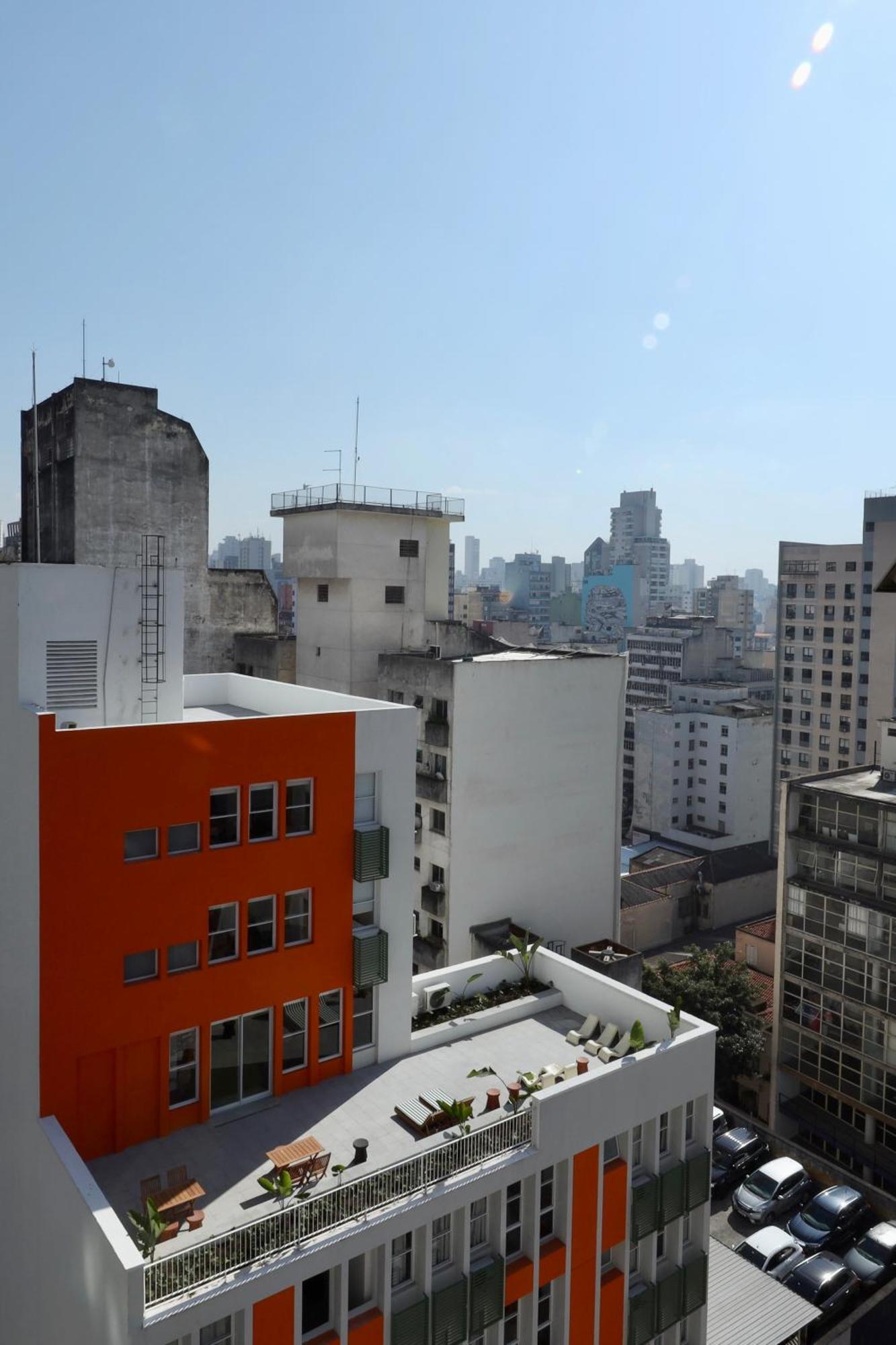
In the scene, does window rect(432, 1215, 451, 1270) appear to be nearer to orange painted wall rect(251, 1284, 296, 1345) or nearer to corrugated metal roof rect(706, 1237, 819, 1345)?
orange painted wall rect(251, 1284, 296, 1345)

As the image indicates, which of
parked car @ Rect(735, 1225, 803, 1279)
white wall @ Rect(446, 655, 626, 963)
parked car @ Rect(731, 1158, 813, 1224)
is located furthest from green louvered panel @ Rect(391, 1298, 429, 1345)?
parked car @ Rect(731, 1158, 813, 1224)

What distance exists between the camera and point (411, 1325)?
1630cm

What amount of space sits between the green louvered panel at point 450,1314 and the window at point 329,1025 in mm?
4893

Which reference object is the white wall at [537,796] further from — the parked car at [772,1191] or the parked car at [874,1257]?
the parked car at [874,1257]

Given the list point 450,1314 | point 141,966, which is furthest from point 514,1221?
point 141,966

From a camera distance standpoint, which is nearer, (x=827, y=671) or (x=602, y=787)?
(x=602, y=787)

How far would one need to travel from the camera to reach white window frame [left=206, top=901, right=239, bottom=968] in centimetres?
1798

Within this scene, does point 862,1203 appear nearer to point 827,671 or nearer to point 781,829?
point 781,829

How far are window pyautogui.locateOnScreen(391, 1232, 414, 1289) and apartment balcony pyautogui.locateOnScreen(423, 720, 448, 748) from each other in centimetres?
2336

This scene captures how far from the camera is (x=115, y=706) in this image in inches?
804

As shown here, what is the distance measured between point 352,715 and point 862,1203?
34.0m

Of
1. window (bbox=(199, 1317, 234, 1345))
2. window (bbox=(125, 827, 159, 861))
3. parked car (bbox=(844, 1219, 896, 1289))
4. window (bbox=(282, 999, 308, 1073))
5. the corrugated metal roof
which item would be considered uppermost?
window (bbox=(125, 827, 159, 861))

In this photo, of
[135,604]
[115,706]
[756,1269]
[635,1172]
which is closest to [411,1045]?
[635,1172]

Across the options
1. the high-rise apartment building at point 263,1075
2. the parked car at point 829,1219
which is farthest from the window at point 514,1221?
the parked car at point 829,1219
